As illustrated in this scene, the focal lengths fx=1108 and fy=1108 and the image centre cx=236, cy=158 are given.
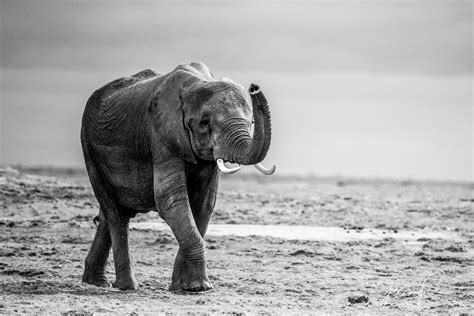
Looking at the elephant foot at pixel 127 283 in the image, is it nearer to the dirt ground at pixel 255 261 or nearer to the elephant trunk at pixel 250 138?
the dirt ground at pixel 255 261

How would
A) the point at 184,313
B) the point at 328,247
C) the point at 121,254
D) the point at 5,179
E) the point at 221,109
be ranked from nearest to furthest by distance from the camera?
the point at 184,313 < the point at 221,109 < the point at 121,254 < the point at 328,247 < the point at 5,179

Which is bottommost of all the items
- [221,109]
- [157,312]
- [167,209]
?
[157,312]

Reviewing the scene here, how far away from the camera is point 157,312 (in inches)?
436

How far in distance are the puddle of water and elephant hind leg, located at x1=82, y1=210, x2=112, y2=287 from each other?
3954 millimetres

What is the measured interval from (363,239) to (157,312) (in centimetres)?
704

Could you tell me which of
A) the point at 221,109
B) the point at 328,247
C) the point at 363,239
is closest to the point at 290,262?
the point at 328,247

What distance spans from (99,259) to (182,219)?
73.0 inches

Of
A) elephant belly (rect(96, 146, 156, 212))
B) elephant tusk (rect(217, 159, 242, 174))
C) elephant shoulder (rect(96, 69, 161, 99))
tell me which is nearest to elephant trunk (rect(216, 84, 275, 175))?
elephant tusk (rect(217, 159, 242, 174))

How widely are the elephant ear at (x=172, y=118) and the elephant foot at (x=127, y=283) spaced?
4.91ft

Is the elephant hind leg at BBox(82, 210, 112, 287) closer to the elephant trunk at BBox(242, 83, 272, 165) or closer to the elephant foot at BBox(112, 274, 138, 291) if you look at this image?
the elephant foot at BBox(112, 274, 138, 291)

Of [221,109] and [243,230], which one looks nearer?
[221,109]

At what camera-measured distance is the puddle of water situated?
1767 centimetres

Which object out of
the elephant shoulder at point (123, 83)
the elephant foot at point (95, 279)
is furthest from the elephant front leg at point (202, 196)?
the elephant shoulder at point (123, 83)

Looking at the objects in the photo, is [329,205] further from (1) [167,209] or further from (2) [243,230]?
(1) [167,209]
